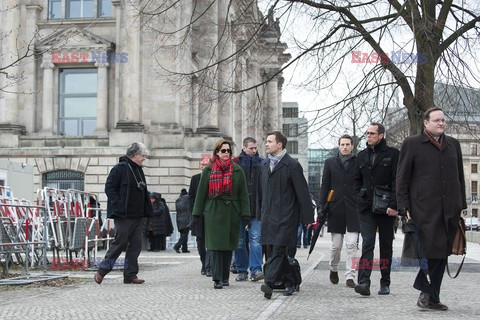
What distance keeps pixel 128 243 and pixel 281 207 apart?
3292 mm

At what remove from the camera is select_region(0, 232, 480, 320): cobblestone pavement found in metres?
9.06

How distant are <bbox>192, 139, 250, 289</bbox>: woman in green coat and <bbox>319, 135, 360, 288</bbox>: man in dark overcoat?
118 centimetres

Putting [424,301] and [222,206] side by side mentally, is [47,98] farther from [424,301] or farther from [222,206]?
[424,301]

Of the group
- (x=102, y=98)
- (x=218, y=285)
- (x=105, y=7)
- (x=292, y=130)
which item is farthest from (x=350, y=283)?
(x=105, y=7)

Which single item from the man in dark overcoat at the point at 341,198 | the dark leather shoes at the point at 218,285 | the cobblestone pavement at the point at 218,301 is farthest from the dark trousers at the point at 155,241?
the dark leather shoes at the point at 218,285

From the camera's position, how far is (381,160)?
11.5m

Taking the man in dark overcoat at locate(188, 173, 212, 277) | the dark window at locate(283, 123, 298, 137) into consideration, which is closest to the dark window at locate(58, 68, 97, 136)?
the dark window at locate(283, 123, 298, 137)

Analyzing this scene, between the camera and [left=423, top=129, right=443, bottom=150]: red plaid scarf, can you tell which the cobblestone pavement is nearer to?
the camera

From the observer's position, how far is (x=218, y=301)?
10.4m

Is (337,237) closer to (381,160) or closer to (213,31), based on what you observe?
(381,160)

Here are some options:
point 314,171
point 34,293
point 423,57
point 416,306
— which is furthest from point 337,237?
point 314,171

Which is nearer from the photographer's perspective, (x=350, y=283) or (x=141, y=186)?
(x=350, y=283)

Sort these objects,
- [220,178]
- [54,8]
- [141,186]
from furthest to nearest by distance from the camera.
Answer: [54,8]
[141,186]
[220,178]

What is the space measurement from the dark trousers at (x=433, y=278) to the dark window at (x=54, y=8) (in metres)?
36.6
